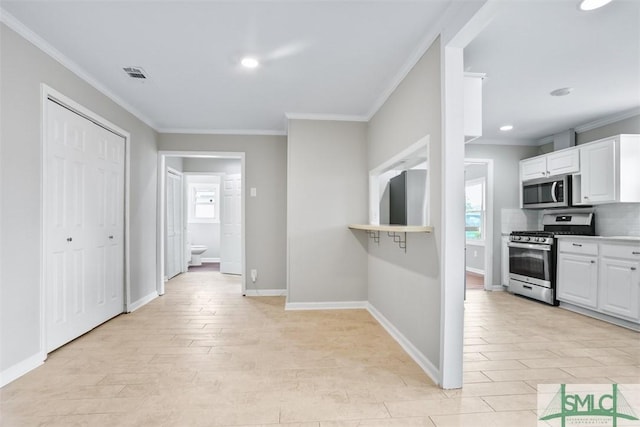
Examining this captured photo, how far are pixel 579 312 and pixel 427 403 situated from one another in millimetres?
3166

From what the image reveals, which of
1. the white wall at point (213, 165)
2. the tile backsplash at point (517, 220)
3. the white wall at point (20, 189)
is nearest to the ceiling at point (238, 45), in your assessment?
the white wall at point (20, 189)

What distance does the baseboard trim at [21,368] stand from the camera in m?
2.06

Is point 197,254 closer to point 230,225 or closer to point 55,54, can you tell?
point 230,225

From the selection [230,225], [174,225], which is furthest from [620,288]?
[174,225]

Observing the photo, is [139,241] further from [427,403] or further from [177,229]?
[427,403]

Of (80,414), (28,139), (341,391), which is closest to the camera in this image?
(80,414)

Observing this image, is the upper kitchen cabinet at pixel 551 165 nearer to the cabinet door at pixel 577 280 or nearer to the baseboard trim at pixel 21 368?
the cabinet door at pixel 577 280

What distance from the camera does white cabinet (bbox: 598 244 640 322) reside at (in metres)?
3.19

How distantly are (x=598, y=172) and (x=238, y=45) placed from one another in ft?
14.1

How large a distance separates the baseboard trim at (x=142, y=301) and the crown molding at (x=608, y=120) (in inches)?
249

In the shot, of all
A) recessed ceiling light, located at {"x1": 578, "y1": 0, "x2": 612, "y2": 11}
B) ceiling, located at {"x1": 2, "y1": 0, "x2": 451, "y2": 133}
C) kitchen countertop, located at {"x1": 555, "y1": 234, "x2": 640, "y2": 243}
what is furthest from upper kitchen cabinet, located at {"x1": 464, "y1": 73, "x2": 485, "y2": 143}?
kitchen countertop, located at {"x1": 555, "y1": 234, "x2": 640, "y2": 243}

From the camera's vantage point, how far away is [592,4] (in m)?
1.91

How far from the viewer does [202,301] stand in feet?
14.0

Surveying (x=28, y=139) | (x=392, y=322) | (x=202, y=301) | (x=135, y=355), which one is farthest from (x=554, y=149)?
(x=28, y=139)
